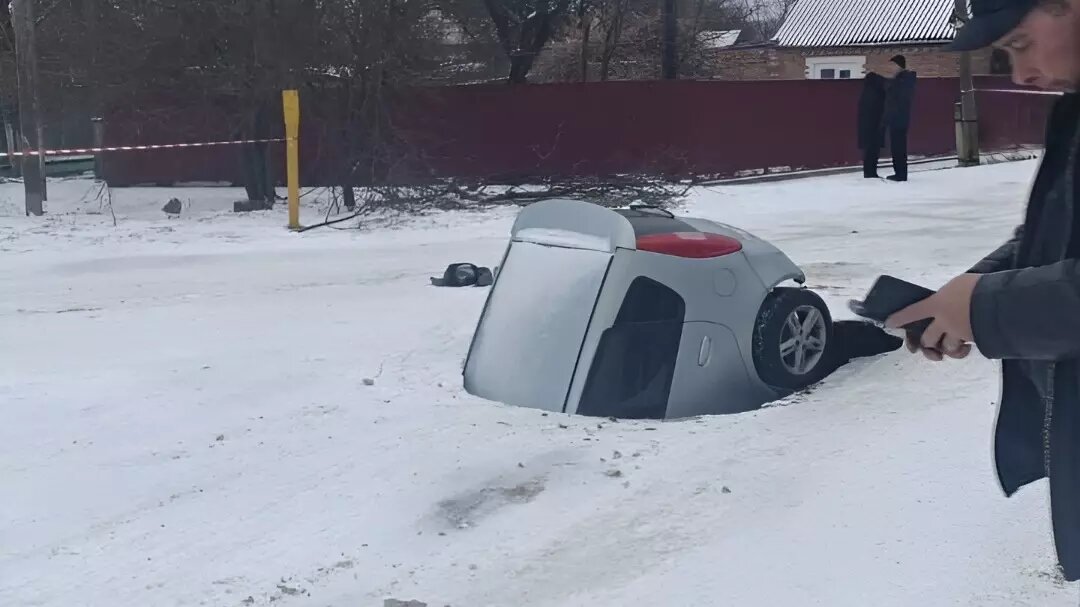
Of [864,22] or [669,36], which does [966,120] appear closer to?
[669,36]

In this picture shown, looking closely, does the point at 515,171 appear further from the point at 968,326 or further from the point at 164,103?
the point at 968,326

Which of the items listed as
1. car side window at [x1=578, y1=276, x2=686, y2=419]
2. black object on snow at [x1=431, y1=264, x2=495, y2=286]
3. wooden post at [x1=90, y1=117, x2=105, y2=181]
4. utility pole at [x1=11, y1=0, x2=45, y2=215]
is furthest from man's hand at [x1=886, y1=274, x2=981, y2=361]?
wooden post at [x1=90, y1=117, x2=105, y2=181]

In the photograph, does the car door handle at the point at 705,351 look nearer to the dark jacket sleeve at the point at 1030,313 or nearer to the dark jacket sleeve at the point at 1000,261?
the dark jacket sleeve at the point at 1000,261

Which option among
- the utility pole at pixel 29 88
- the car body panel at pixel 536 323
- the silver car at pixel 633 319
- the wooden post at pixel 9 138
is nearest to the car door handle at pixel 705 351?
the silver car at pixel 633 319

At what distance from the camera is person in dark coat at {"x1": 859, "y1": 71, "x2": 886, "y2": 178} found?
17.7 meters

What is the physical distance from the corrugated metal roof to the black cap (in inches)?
1489

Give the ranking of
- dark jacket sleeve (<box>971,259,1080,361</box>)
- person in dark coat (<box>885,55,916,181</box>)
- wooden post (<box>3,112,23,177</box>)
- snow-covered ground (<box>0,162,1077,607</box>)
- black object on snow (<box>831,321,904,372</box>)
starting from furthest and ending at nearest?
wooden post (<box>3,112,23,177</box>) < person in dark coat (<box>885,55,916,181</box>) < black object on snow (<box>831,321,904,372</box>) < snow-covered ground (<box>0,162,1077,607</box>) < dark jacket sleeve (<box>971,259,1080,361</box>)

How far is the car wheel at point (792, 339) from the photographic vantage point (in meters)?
5.24

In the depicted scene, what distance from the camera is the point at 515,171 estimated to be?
18.7 meters

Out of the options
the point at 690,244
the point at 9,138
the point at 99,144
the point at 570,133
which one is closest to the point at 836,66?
the point at 570,133

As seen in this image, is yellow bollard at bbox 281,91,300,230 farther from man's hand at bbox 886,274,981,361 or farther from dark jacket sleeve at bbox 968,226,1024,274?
man's hand at bbox 886,274,981,361

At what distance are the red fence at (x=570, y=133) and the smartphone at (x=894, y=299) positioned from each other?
47.0ft

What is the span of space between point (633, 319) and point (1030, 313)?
3057 mm

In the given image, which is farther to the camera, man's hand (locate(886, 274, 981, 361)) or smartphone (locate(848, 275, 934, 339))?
smartphone (locate(848, 275, 934, 339))
